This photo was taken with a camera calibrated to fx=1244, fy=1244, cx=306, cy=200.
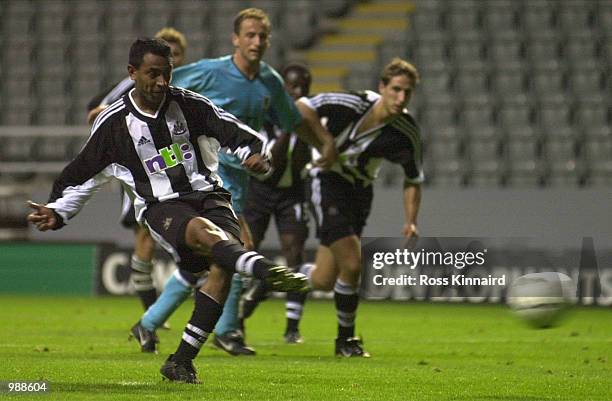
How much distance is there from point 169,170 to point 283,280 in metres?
1.15

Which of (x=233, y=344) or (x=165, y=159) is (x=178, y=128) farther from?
(x=233, y=344)

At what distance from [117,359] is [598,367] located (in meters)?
3.04

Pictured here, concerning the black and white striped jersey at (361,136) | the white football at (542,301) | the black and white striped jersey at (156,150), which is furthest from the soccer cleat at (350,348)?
the black and white striped jersey at (156,150)

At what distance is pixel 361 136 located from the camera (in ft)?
28.8

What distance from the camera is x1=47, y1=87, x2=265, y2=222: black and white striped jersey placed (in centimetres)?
638

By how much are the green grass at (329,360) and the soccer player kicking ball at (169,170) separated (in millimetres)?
489

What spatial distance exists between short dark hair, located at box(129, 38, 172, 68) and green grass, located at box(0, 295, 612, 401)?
64.0 inches

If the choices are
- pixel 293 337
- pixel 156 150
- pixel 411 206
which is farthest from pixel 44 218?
pixel 293 337

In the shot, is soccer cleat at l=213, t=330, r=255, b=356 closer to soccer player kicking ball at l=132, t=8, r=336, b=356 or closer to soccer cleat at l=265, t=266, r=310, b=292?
soccer player kicking ball at l=132, t=8, r=336, b=356

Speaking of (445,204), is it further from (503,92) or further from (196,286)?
(196,286)

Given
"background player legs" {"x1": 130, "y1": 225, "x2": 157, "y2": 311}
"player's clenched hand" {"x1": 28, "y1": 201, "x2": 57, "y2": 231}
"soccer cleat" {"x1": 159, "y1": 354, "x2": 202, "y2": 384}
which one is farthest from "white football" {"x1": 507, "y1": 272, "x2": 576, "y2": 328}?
"background player legs" {"x1": 130, "y1": 225, "x2": 157, "y2": 311}

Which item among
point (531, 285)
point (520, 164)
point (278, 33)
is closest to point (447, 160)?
point (520, 164)

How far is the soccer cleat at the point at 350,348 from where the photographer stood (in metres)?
8.44

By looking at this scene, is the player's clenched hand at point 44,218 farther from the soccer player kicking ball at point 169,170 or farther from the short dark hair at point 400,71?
the short dark hair at point 400,71
